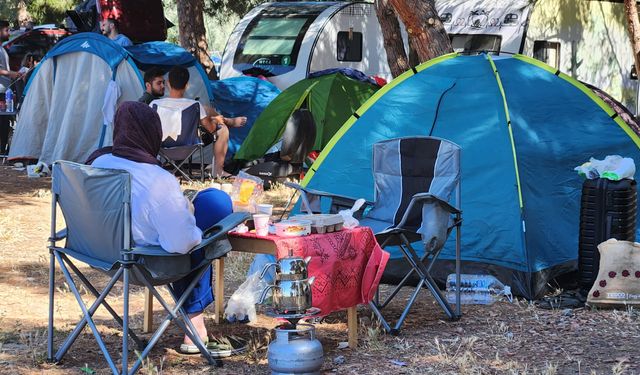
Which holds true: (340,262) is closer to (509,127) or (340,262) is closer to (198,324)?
(198,324)

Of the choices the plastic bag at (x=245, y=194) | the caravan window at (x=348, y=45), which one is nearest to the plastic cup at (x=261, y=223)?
the plastic bag at (x=245, y=194)

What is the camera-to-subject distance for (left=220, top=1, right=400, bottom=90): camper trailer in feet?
44.5

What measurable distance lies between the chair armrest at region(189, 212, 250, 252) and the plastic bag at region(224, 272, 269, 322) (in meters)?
0.88

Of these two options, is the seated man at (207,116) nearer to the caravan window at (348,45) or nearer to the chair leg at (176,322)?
the caravan window at (348,45)

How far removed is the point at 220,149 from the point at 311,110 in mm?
1069

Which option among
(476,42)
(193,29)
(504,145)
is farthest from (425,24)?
(193,29)

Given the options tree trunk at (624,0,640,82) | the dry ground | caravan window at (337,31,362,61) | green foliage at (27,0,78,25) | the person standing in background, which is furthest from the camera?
green foliage at (27,0,78,25)

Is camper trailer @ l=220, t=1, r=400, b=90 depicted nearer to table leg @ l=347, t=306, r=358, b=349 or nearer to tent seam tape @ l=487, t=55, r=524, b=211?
tent seam tape @ l=487, t=55, r=524, b=211

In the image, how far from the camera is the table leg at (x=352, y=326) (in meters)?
4.45

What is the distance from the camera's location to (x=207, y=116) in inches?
383

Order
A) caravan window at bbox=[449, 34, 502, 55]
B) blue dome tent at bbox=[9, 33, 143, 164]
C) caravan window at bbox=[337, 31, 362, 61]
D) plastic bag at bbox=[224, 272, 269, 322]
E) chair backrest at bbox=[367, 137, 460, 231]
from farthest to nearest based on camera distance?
caravan window at bbox=[337, 31, 362, 61] → caravan window at bbox=[449, 34, 502, 55] → blue dome tent at bbox=[9, 33, 143, 164] → chair backrest at bbox=[367, 137, 460, 231] → plastic bag at bbox=[224, 272, 269, 322]

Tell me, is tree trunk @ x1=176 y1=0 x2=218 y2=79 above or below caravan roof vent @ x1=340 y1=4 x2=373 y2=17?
below

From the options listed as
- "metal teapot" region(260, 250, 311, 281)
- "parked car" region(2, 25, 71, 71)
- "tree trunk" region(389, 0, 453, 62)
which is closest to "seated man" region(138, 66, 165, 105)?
"tree trunk" region(389, 0, 453, 62)

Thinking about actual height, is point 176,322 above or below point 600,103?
below
